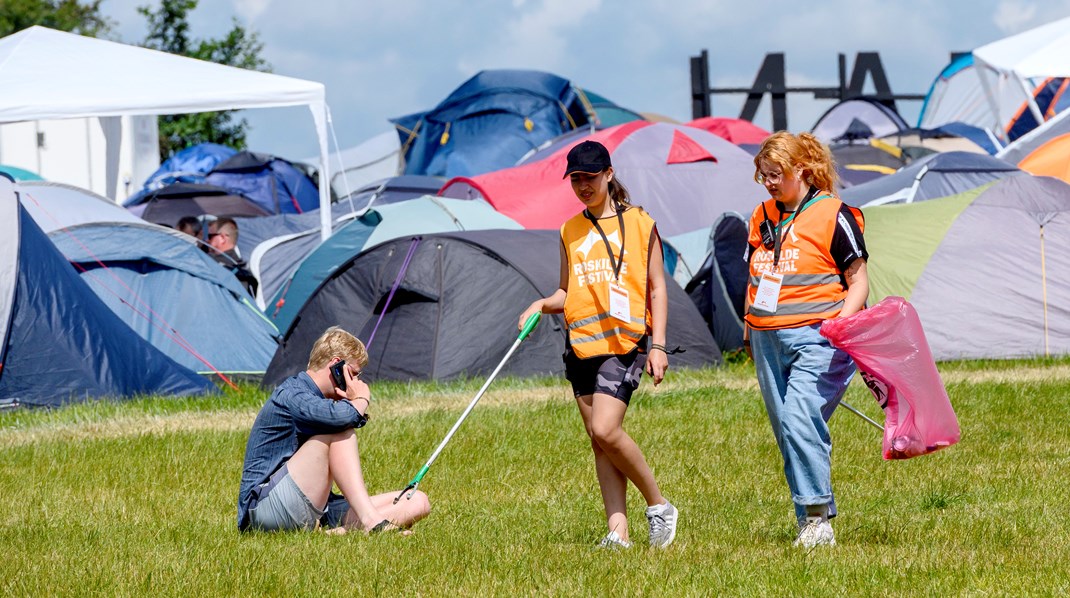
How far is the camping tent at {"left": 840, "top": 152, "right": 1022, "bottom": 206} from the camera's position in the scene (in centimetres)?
1482

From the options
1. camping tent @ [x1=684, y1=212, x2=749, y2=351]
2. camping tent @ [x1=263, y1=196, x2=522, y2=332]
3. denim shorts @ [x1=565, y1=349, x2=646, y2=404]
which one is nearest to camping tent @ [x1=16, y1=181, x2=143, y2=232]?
camping tent @ [x1=263, y1=196, x2=522, y2=332]

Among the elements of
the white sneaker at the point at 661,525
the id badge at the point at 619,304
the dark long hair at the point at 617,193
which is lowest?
the white sneaker at the point at 661,525

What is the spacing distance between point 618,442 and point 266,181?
2293 centimetres

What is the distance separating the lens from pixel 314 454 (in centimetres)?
614

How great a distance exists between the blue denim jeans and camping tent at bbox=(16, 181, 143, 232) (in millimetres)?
9179

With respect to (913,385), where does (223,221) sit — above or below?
below

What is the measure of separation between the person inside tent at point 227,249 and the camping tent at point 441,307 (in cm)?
279

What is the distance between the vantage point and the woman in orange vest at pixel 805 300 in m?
5.50

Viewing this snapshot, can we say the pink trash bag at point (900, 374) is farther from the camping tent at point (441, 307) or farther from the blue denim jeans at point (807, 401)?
the camping tent at point (441, 307)

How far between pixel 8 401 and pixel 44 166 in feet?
62.8

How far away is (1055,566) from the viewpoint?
16.9 feet

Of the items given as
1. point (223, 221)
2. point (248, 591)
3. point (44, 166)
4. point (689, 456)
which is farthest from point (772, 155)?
point (44, 166)

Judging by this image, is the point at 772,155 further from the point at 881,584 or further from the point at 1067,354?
the point at 1067,354

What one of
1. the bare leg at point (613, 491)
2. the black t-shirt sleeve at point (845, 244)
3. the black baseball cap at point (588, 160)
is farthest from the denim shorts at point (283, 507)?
the black t-shirt sleeve at point (845, 244)
